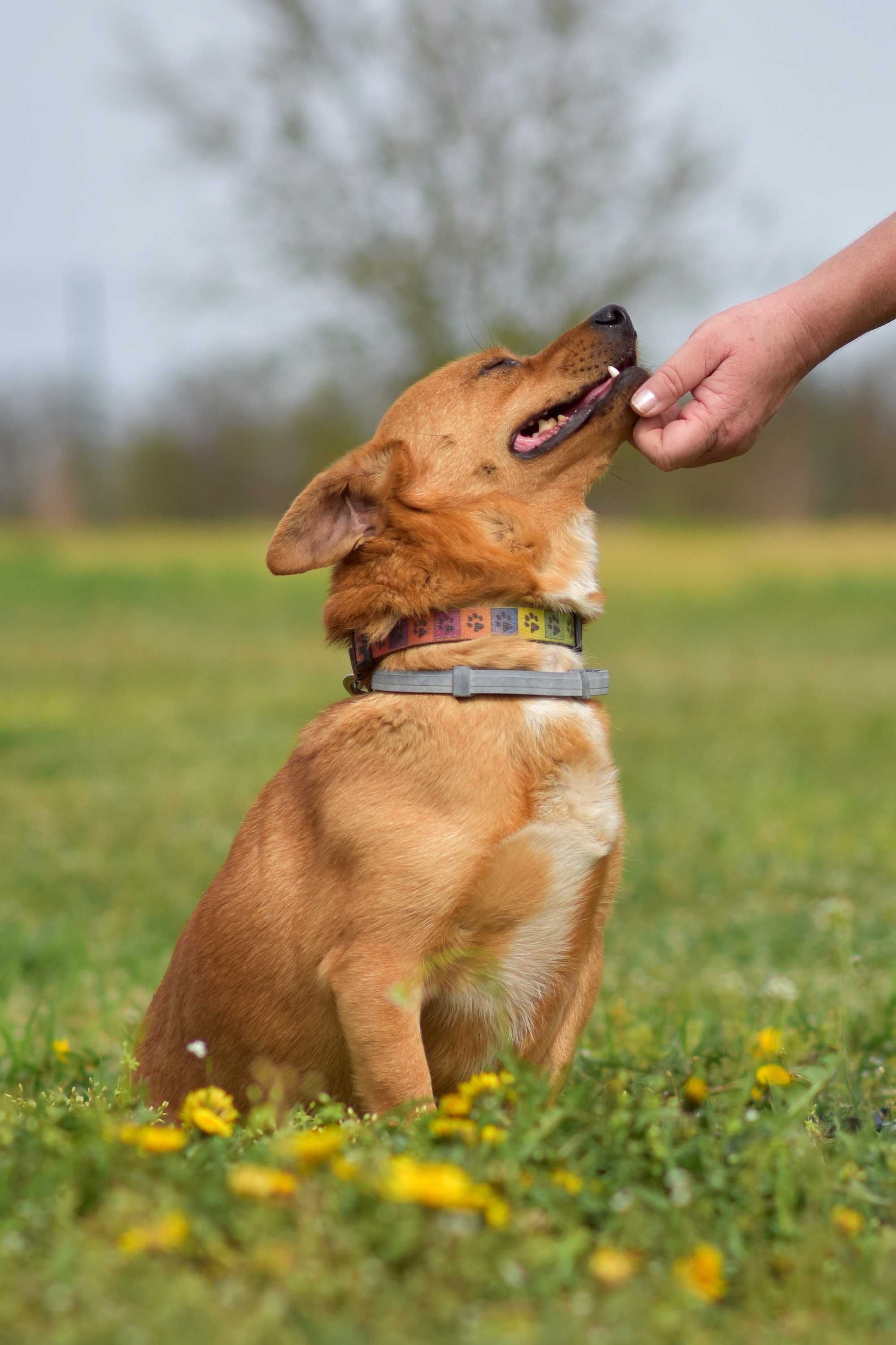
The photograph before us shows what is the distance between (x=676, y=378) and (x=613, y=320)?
24 centimetres

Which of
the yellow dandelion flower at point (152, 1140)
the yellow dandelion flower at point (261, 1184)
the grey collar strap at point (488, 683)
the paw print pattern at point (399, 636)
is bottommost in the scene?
the yellow dandelion flower at point (261, 1184)

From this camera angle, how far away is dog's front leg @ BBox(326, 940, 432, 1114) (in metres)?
A: 2.36

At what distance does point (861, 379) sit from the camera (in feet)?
88.0

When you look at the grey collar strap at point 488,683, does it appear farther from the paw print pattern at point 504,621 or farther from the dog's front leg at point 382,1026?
the dog's front leg at point 382,1026

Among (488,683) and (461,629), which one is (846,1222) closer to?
(488,683)

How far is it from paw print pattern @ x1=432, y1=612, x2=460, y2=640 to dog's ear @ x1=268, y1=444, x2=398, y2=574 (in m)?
0.28

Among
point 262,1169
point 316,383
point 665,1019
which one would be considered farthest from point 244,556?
point 262,1169

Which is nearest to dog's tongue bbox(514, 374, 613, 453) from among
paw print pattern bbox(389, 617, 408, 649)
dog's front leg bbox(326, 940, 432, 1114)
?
paw print pattern bbox(389, 617, 408, 649)

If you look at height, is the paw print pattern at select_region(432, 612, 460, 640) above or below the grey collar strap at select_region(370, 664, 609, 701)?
above

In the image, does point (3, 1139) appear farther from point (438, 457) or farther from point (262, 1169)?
point (438, 457)

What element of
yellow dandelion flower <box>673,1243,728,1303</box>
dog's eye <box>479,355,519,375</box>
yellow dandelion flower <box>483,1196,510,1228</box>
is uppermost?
dog's eye <box>479,355,519,375</box>

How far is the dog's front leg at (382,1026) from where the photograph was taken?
2355 mm

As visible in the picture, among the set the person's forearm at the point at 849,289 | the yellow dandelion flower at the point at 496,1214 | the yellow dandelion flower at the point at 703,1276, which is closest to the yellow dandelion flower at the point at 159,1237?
the yellow dandelion flower at the point at 496,1214

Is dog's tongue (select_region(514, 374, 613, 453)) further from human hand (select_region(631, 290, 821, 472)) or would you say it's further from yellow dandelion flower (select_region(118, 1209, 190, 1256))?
yellow dandelion flower (select_region(118, 1209, 190, 1256))
